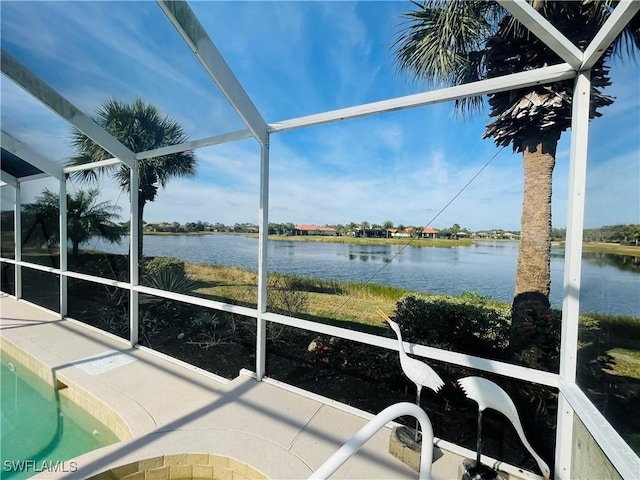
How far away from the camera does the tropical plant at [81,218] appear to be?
529 cm

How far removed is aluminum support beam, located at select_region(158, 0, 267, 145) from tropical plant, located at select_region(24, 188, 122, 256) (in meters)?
3.57

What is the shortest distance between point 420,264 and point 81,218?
6204mm

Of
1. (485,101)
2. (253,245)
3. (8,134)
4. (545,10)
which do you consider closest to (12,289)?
(8,134)

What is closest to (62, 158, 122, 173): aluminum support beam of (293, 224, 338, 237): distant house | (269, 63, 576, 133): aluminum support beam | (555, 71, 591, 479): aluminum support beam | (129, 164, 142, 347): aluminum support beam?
(129, 164, 142, 347): aluminum support beam

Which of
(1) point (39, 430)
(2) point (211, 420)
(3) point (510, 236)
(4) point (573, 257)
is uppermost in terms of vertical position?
(3) point (510, 236)

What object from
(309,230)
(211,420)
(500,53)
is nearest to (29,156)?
(309,230)

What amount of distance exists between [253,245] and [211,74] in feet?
8.50

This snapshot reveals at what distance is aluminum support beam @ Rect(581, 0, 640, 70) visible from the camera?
1289mm

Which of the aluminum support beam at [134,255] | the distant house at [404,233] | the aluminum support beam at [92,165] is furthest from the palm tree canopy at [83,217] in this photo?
the distant house at [404,233]

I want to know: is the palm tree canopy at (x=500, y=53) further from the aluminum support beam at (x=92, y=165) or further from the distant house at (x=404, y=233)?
the aluminum support beam at (x=92, y=165)

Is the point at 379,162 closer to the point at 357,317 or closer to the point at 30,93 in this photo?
the point at 357,317

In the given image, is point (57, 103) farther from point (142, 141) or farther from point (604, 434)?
point (604, 434)

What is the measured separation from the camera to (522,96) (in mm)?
2512

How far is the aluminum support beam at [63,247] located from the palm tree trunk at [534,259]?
7175 millimetres
